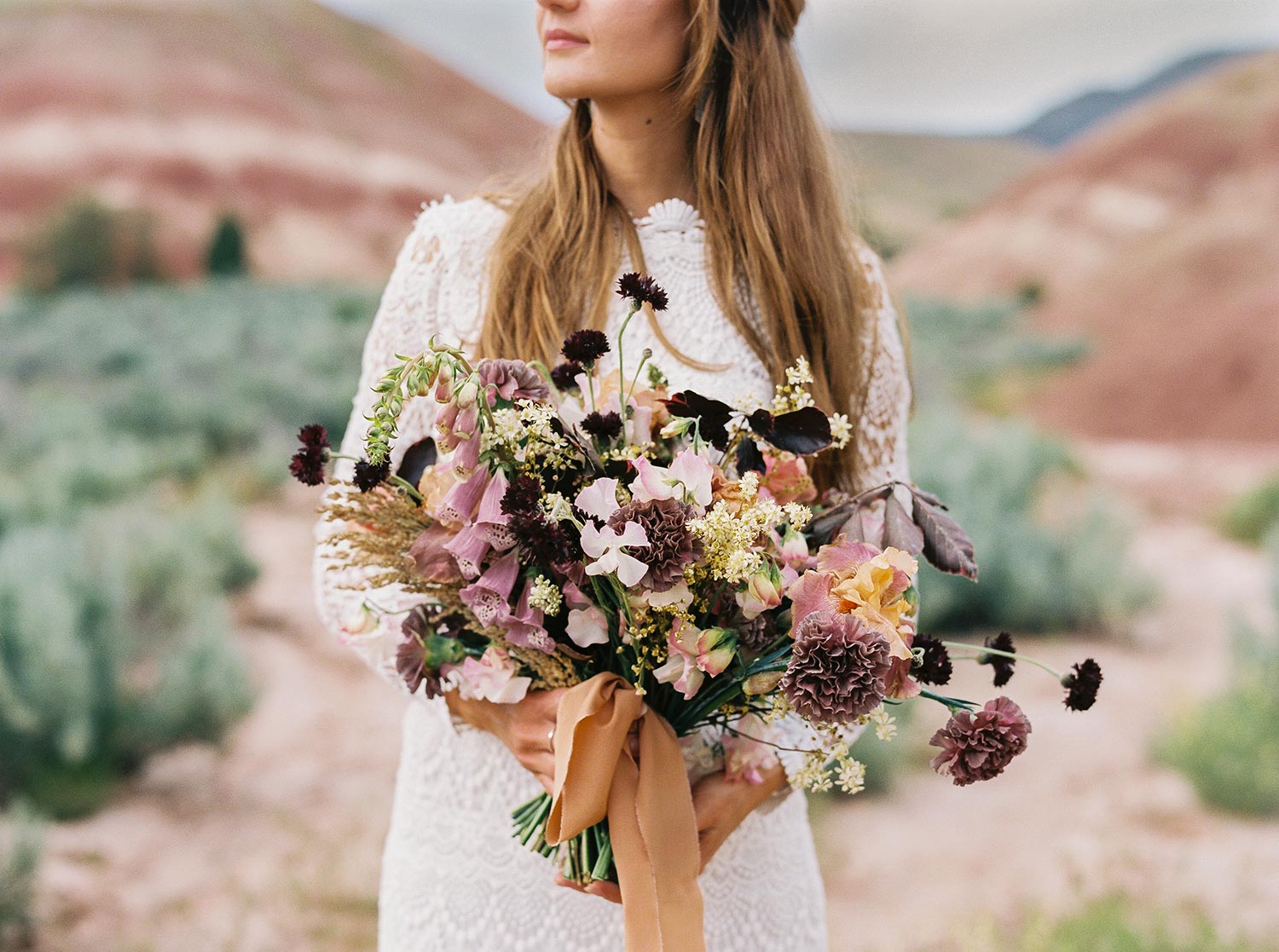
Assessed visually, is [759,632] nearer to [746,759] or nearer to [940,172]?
[746,759]

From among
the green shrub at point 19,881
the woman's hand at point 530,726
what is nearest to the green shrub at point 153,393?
the green shrub at point 19,881

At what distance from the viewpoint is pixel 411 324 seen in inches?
56.7

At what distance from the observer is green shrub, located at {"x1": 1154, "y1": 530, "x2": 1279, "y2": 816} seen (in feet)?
13.6

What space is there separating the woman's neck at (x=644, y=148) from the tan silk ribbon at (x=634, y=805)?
0.79 meters

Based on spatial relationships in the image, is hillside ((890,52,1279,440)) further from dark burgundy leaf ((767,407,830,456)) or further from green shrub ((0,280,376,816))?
dark burgundy leaf ((767,407,830,456))

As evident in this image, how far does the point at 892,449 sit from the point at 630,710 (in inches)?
25.9

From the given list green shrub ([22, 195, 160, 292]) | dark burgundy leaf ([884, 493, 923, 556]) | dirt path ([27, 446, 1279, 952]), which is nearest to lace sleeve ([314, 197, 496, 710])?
dark burgundy leaf ([884, 493, 923, 556])

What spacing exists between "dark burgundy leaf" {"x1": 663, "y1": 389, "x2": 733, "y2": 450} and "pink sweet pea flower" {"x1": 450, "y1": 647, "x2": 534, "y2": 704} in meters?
0.30

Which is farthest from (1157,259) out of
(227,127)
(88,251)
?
(227,127)

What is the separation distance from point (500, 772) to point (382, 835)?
2746mm

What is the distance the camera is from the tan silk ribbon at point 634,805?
1032mm

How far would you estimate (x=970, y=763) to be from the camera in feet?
2.97

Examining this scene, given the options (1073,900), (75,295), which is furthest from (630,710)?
(75,295)

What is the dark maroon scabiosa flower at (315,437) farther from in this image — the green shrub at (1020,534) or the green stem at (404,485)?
the green shrub at (1020,534)
